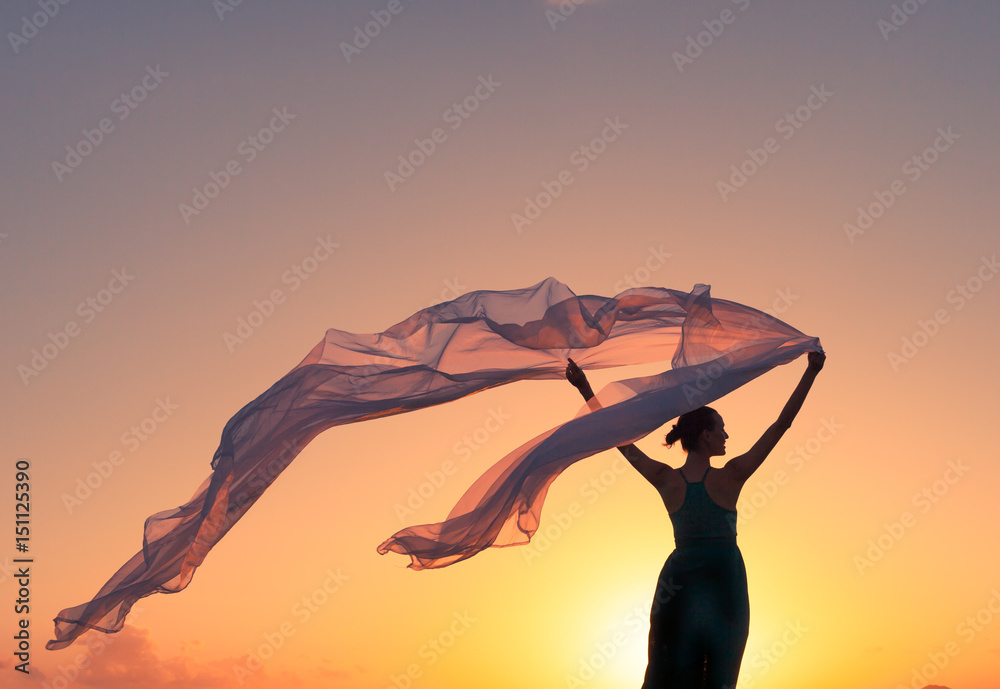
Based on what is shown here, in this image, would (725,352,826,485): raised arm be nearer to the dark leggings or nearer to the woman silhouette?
the woman silhouette

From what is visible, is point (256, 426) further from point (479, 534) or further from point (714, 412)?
point (714, 412)

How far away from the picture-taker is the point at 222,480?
631 centimetres

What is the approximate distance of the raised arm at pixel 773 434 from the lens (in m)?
5.64

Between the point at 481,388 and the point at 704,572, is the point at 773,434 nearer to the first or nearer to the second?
the point at 704,572

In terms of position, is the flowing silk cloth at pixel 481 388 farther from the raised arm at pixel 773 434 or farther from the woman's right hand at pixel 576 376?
the raised arm at pixel 773 434

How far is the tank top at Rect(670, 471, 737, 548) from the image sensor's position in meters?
5.73

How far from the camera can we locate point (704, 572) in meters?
5.66

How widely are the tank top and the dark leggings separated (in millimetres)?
50

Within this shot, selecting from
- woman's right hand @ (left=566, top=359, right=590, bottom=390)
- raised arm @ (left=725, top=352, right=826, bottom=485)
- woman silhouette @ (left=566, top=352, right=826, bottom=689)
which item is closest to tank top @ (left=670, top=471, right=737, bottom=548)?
woman silhouette @ (left=566, top=352, right=826, bottom=689)

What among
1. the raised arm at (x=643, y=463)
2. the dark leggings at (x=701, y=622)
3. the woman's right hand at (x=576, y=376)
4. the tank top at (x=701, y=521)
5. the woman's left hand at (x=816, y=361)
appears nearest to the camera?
the dark leggings at (x=701, y=622)

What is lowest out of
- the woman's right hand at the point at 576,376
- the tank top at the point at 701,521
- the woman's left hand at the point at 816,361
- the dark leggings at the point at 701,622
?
the dark leggings at the point at 701,622

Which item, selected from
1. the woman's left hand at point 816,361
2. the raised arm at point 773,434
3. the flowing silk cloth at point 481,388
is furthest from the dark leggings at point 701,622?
the woman's left hand at point 816,361

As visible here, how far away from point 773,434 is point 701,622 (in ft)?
3.62

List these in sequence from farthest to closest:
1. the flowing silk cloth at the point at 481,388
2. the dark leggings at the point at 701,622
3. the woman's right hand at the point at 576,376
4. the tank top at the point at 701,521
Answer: the woman's right hand at the point at 576,376
the flowing silk cloth at the point at 481,388
the tank top at the point at 701,521
the dark leggings at the point at 701,622
